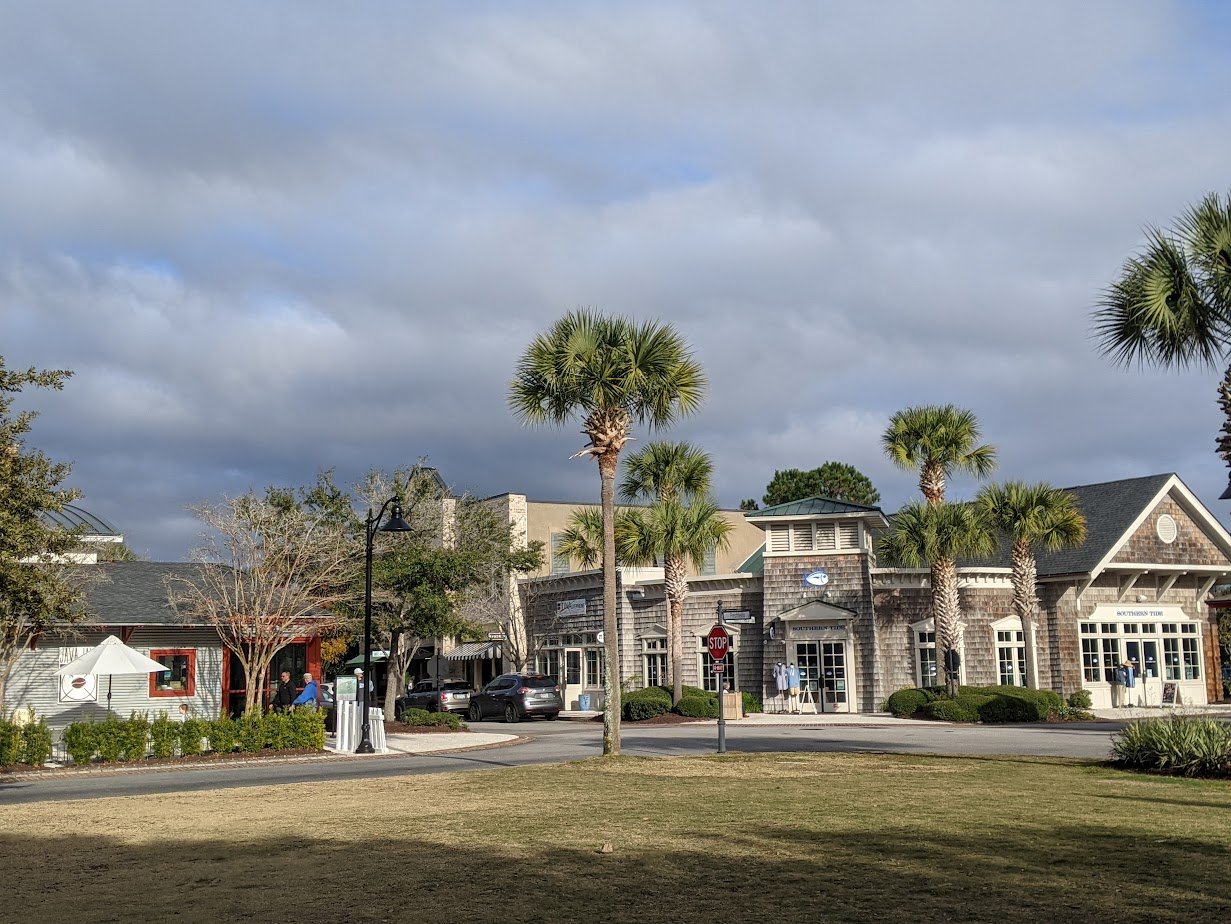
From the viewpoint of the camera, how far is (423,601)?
3491 centimetres

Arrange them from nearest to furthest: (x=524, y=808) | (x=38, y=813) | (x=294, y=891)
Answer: (x=294, y=891) < (x=524, y=808) < (x=38, y=813)

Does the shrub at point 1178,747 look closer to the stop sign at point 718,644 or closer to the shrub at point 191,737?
the stop sign at point 718,644

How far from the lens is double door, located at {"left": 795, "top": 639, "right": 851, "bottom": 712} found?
40.3m

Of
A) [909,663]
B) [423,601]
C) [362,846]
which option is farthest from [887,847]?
[909,663]

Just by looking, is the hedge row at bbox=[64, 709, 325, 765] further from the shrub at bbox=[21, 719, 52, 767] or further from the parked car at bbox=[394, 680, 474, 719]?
the parked car at bbox=[394, 680, 474, 719]

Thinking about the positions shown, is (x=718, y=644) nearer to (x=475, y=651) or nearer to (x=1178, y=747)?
(x=1178, y=747)

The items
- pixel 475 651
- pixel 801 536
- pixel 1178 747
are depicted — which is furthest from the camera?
pixel 475 651

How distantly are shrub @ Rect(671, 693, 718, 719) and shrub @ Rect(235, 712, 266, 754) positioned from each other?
15999mm

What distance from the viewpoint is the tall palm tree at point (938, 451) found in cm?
3747

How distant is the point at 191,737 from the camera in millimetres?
24594

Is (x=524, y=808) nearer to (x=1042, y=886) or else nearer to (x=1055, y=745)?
(x=1042, y=886)

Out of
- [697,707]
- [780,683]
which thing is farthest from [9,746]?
[780,683]

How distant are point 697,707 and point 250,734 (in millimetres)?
16410

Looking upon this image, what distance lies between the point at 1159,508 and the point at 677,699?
61.4 ft
